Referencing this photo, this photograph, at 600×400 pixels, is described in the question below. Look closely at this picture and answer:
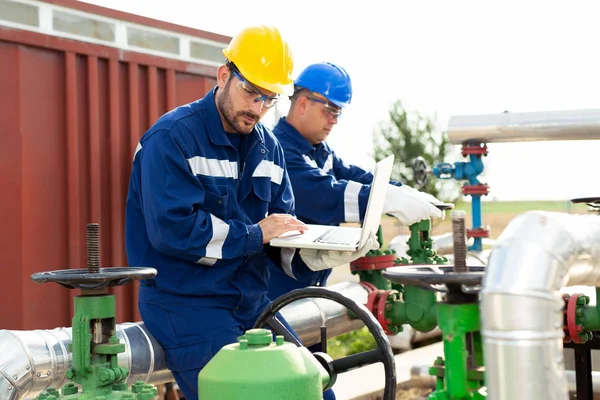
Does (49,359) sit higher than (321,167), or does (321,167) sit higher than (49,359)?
(321,167)

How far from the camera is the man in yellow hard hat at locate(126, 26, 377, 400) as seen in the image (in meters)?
2.64

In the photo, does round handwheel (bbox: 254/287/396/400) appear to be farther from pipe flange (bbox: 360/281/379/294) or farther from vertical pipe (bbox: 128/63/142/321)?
vertical pipe (bbox: 128/63/142/321)

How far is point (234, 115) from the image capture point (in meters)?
2.88

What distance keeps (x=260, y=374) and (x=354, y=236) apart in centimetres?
170

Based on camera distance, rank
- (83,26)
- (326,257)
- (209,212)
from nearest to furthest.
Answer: (209,212) < (326,257) < (83,26)

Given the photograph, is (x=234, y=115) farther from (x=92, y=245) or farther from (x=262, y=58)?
(x=92, y=245)

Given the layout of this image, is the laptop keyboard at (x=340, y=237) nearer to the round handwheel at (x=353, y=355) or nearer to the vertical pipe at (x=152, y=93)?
the round handwheel at (x=353, y=355)

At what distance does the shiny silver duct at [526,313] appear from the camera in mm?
1397

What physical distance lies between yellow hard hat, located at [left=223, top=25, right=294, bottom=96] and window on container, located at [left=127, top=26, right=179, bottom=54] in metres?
1.60

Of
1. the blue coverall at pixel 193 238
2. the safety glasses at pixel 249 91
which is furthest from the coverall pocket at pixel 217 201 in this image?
the safety glasses at pixel 249 91

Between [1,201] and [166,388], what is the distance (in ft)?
4.04

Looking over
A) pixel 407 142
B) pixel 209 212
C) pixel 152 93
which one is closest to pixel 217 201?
pixel 209 212

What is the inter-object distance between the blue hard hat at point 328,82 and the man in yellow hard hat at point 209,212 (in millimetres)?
946

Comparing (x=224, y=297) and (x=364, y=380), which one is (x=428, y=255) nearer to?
(x=364, y=380)
